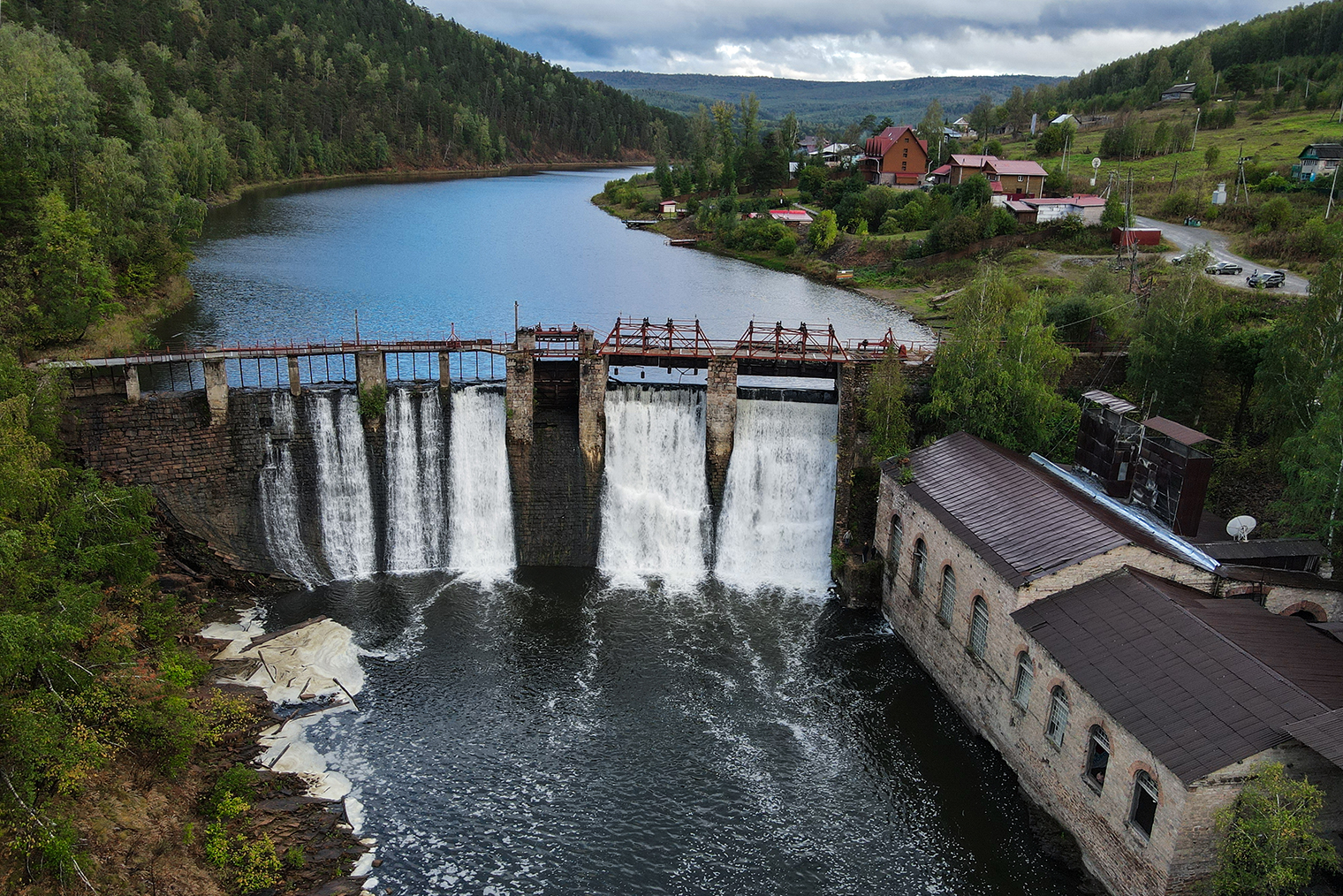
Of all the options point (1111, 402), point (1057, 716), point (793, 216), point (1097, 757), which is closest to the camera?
point (1097, 757)

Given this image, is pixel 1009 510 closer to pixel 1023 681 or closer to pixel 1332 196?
pixel 1023 681

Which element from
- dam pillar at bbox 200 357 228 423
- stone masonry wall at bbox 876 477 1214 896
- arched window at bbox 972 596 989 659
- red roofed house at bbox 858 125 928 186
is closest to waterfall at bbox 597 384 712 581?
stone masonry wall at bbox 876 477 1214 896

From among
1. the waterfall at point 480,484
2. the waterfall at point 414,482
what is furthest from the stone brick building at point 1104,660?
the waterfall at point 414,482

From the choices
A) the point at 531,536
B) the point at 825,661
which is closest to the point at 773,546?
the point at 825,661

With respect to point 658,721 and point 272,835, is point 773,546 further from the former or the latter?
point 272,835

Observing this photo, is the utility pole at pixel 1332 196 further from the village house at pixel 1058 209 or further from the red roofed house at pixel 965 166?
the red roofed house at pixel 965 166

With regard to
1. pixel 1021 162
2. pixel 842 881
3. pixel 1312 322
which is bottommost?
pixel 842 881

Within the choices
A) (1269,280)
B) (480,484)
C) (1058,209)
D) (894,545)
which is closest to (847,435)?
(894,545)
